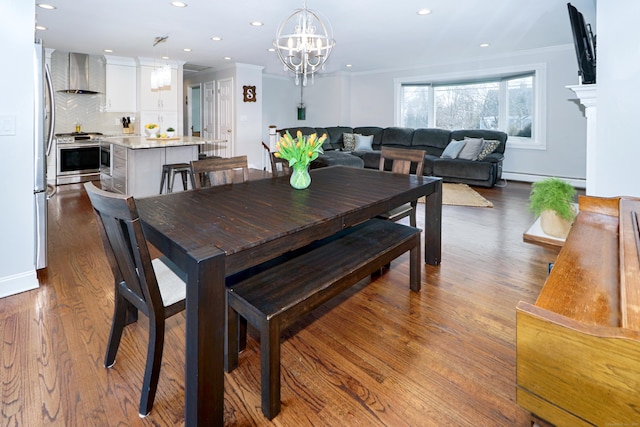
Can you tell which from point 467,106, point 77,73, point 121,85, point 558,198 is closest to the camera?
point 558,198

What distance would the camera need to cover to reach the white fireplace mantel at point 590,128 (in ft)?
9.34

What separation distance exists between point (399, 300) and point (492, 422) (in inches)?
41.2

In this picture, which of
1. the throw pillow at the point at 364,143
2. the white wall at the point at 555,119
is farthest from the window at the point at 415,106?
the throw pillow at the point at 364,143

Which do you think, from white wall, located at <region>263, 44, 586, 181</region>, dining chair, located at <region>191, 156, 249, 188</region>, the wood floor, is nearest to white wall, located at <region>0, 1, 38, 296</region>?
the wood floor

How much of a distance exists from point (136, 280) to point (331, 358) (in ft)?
3.26

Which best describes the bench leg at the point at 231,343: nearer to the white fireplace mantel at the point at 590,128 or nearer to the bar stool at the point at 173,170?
the white fireplace mantel at the point at 590,128

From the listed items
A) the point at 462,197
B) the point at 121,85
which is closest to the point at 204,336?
the point at 462,197

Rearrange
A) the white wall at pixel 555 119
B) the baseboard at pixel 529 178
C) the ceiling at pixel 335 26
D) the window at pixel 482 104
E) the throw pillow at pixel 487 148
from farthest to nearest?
the window at pixel 482 104 → the throw pillow at pixel 487 148 → the baseboard at pixel 529 178 → the white wall at pixel 555 119 → the ceiling at pixel 335 26

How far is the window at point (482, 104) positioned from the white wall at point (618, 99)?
14.6ft

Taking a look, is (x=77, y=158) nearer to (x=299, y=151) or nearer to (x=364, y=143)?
(x=364, y=143)

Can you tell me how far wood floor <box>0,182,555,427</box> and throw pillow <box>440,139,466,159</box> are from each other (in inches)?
169

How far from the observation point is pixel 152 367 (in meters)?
1.43

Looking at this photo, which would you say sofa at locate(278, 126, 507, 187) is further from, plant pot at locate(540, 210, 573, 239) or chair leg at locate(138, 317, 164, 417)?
chair leg at locate(138, 317, 164, 417)

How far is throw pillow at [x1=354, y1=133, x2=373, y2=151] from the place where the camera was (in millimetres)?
8271
